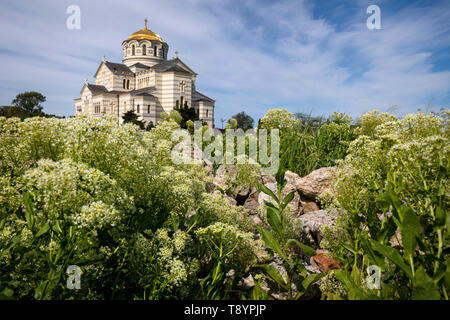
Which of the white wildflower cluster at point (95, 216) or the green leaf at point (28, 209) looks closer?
the white wildflower cluster at point (95, 216)

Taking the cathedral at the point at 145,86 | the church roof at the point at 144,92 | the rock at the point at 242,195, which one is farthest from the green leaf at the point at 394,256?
the church roof at the point at 144,92

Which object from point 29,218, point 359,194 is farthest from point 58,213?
point 359,194

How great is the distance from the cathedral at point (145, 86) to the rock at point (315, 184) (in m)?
41.0

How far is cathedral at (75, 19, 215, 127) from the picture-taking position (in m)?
45.4

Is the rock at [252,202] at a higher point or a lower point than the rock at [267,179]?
lower

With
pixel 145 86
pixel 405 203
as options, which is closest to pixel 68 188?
pixel 405 203

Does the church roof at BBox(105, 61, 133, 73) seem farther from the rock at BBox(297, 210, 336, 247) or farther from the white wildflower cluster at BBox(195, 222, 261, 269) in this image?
the white wildflower cluster at BBox(195, 222, 261, 269)

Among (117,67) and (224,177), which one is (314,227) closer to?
(224,177)

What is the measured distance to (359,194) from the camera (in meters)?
2.01

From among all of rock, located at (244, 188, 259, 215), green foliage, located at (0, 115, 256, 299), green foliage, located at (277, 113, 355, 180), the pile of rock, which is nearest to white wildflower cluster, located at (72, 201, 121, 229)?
green foliage, located at (0, 115, 256, 299)

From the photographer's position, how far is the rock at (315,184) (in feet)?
13.9

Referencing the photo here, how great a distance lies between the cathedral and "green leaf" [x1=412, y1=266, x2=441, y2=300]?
44.1 m

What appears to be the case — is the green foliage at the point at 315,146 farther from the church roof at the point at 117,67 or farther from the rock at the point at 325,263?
the church roof at the point at 117,67

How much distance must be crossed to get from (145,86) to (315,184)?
50.1 m
